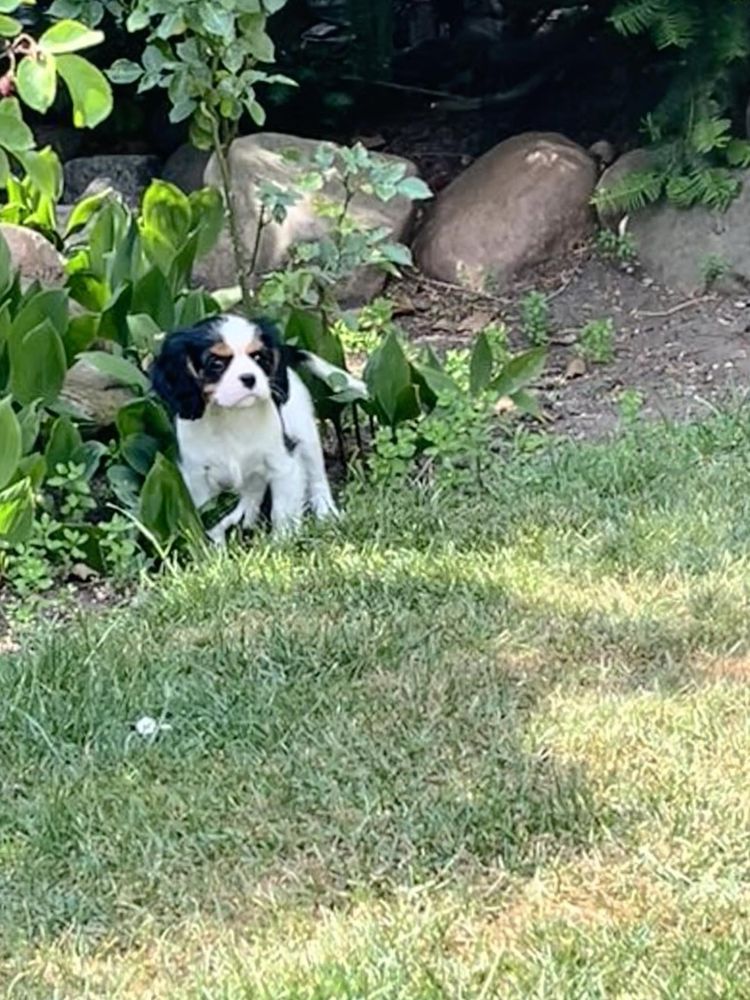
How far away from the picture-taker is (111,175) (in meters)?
7.55

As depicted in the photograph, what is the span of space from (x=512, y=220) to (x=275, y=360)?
2.71 metres

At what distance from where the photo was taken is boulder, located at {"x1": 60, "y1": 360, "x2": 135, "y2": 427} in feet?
16.2

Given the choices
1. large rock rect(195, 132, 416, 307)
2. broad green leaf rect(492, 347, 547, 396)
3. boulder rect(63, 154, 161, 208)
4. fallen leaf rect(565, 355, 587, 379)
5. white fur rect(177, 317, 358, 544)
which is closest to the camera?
white fur rect(177, 317, 358, 544)

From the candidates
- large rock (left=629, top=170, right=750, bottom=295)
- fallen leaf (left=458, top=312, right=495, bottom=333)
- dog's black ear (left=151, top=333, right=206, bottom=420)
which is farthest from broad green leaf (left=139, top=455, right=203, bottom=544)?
large rock (left=629, top=170, right=750, bottom=295)

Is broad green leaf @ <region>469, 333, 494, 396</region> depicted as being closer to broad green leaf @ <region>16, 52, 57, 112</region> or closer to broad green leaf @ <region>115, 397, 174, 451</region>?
broad green leaf @ <region>115, 397, 174, 451</region>

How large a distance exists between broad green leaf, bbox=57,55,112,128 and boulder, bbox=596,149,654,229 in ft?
13.2

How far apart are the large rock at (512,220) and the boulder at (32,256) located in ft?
6.00

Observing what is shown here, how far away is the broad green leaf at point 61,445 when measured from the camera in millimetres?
4547

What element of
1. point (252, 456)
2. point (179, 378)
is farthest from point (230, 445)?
point (179, 378)

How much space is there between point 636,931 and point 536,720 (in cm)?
Result: 79

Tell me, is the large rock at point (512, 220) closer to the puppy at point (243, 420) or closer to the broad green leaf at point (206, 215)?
the broad green leaf at point (206, 215)

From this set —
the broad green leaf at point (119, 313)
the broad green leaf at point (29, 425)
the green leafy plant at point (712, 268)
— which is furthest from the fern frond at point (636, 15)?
the broad green leaf at point (29, 425)

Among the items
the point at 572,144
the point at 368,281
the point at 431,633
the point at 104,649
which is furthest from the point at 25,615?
the point at 572,144

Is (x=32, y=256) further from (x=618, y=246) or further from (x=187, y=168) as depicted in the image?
(x=618, y=246)
